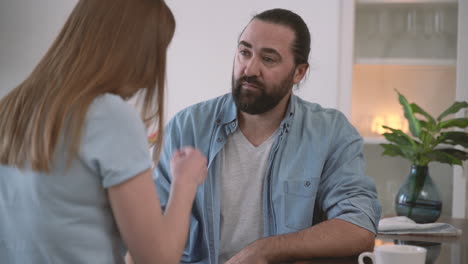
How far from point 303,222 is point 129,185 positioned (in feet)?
2.77

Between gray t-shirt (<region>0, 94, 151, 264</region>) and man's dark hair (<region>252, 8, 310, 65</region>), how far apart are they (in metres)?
1.04

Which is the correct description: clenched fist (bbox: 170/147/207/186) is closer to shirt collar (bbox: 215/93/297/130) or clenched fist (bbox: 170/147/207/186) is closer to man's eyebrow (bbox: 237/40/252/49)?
shirt collar (bbox: 215/93/297/130)

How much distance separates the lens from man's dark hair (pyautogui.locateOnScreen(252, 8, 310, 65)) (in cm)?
201

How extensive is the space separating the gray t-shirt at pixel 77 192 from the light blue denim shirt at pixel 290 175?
71 cm

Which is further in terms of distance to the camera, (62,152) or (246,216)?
(246,216)

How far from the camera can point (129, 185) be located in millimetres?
1026

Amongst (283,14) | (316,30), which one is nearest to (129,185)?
(283,14)

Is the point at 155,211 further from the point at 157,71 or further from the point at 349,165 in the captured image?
the point at 349,165

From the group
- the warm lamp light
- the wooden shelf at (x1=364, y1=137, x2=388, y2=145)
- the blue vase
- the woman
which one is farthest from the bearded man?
the warm lamp light

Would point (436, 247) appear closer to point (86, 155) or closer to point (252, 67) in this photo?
point (252, 67)

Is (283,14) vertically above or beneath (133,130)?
above

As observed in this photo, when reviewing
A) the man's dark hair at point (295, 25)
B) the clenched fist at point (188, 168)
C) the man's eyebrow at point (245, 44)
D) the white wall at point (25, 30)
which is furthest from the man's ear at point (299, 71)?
the white wall at point (25, 30)

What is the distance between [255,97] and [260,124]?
0.09 metres

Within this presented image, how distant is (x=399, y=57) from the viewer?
129 inches
